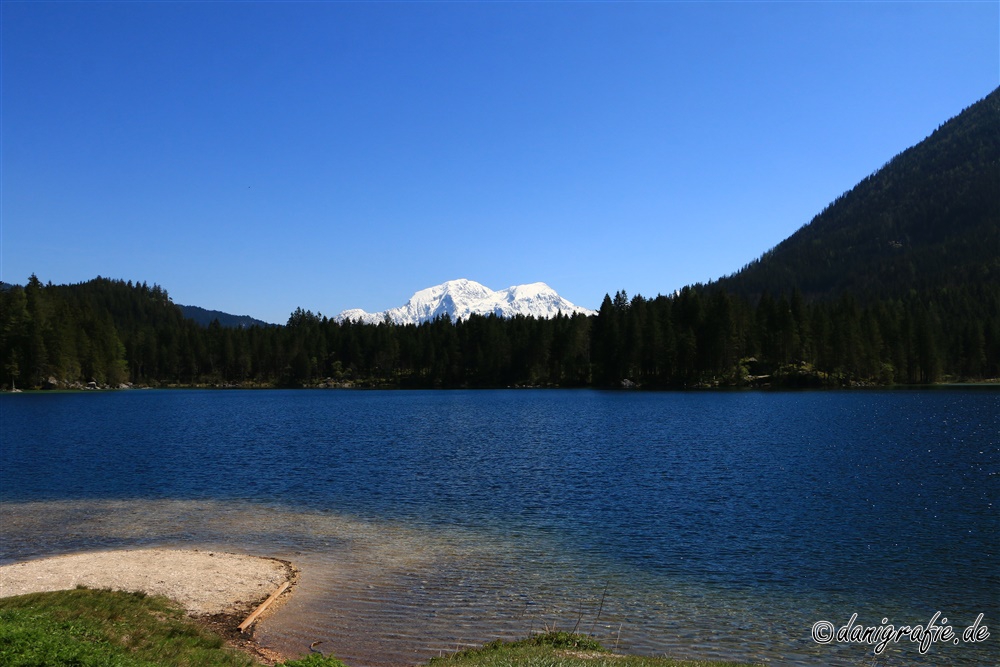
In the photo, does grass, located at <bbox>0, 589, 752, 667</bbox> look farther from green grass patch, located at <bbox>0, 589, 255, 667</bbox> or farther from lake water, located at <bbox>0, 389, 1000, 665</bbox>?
lake water, located at <bbox>0, 389, 1000, 665</bbox>

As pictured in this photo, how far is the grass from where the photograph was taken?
11.0 m

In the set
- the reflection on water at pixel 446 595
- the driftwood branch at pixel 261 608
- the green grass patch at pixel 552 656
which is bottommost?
the reflection on water at pixel 446 595

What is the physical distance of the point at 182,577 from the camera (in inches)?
930

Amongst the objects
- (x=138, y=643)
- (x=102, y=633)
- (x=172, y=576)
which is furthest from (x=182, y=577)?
(x=102, y=633)

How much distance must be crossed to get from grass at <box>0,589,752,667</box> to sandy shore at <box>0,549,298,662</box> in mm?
1015

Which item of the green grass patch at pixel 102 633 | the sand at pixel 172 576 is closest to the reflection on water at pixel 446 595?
the sand at pixel 172 576

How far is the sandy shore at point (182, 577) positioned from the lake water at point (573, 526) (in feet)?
4.60

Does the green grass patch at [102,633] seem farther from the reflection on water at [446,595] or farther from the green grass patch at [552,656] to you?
the green grass patch at [552,656]

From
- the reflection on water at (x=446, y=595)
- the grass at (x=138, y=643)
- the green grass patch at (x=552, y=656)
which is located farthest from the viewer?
the reflection on water at (x=446, y=595)

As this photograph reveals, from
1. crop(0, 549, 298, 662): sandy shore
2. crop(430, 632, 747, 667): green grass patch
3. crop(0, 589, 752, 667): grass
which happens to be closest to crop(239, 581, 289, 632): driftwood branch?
crop(0, 549, 298, 662): sandy shore

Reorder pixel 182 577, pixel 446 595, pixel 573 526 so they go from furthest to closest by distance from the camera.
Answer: pixel 573 526 < pixel 182 577 < pixel 446 595

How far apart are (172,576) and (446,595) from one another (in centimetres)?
1025

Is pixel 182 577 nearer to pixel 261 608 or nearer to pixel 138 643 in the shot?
pixel 261 608

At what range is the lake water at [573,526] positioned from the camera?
65.4 feet
